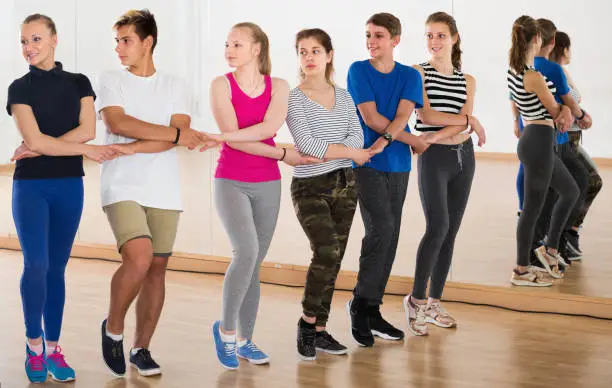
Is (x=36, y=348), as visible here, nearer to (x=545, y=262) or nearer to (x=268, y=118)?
(x=268, y=118)

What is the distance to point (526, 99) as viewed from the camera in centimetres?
600

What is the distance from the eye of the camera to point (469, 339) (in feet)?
17.5

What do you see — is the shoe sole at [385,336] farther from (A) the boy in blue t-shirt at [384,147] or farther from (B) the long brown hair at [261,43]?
(B) the long brown hair at [261,43]

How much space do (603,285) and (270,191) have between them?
232 centimetres

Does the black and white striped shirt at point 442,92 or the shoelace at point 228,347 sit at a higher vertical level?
the black and white striped shirt at point 442,92

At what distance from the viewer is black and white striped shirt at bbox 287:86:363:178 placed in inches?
187

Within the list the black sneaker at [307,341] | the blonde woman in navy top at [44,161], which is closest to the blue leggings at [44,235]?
the blonde woman in navy top at [44,161]

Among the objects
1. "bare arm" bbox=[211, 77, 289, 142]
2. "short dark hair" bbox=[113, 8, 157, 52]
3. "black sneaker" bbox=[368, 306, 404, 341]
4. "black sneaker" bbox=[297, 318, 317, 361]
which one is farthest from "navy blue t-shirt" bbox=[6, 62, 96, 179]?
"black sneaker" bbox=[368, 306, 404, 341]

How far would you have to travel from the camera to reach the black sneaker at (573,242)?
620cm

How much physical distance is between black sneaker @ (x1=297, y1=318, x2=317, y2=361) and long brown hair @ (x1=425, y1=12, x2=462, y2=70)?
166 centimetres

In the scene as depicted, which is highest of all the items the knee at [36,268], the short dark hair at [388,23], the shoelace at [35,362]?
the short dark hair at [388,23]

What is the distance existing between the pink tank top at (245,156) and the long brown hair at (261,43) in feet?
0.42

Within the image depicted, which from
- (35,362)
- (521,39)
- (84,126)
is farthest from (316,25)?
(35,362)

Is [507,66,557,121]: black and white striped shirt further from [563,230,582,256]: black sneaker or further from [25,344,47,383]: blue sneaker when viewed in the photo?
[25,344,47,383]: blue sneaker
